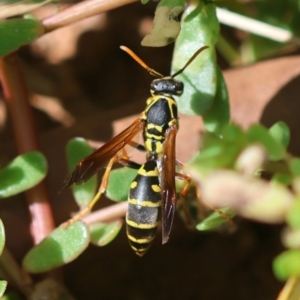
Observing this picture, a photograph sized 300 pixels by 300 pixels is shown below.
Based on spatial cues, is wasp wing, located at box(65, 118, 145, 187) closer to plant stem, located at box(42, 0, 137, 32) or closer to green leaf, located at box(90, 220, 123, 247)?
green leaf, located at box(90, 220, 123, 247)

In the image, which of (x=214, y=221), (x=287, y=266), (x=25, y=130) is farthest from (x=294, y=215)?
(x=25, y=130)

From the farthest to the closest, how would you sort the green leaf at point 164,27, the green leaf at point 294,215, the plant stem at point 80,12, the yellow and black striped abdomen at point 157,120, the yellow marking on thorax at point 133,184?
1. the yellow and black striped abdomen at point 157,120
2. the yellow marking on thorax at point 133,184
3. the plant stem at point 80,12
4. the green leaf at point 164,27
5. the green leaf at point 294,215

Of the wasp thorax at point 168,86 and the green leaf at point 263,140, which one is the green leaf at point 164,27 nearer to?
A: the wasp thorax at point 168,86

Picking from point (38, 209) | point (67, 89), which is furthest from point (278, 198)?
point (67, 89)

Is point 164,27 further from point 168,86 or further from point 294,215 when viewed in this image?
point 294,215

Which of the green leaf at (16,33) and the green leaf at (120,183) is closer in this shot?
the green leaf at (16,33)

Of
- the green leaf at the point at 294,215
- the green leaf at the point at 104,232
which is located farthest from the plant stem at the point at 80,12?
the green leaf at the point at 294,215

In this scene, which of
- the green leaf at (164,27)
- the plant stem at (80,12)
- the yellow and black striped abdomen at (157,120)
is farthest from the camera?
the yellow and black striped abdomen at (157,120)
